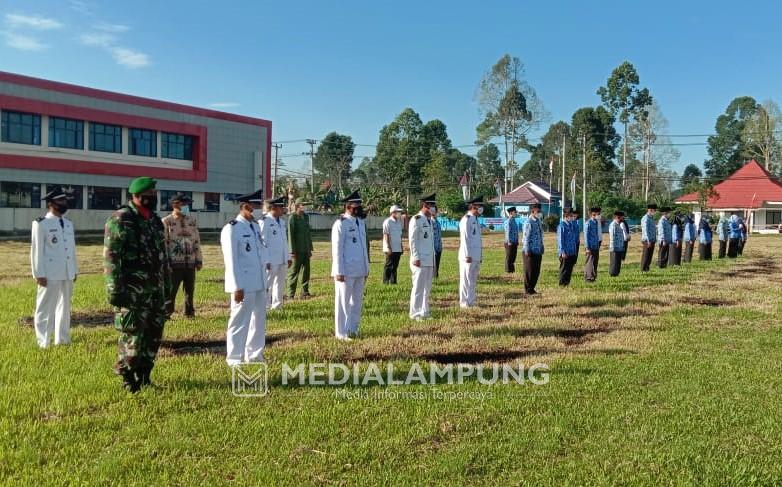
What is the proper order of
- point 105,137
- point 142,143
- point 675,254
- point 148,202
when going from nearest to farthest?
point 148,202
point 675,254
point 105,137
point 142,143

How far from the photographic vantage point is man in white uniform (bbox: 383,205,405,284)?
13.5 meters

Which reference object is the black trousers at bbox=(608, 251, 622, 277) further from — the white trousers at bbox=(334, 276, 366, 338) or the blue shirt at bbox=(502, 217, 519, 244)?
the white trousers at bbox=(334, 276, 366, 338)

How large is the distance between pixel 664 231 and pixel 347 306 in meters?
13.9

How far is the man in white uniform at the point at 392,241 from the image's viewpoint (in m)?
13.5

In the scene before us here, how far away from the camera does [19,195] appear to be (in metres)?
36.3

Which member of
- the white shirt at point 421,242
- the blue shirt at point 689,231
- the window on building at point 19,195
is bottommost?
the white shirt at point 421,242

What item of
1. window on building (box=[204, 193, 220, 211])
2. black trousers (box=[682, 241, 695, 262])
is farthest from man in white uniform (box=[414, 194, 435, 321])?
window on building (box=[204, 193, 220, 211])

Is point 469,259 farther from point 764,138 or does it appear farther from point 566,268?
point 764,138

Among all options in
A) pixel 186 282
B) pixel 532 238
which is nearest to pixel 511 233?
pixel 532 238

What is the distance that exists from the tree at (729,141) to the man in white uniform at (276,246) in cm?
7902

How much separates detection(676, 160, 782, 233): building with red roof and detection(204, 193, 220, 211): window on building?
4040 cm

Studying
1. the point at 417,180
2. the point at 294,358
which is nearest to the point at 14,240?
the point at 294,358

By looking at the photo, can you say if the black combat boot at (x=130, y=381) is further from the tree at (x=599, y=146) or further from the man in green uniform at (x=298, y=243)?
the tree at (x=599, y=146)

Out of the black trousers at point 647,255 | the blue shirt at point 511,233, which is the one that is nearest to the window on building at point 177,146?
the blue shirt at point 511,233
